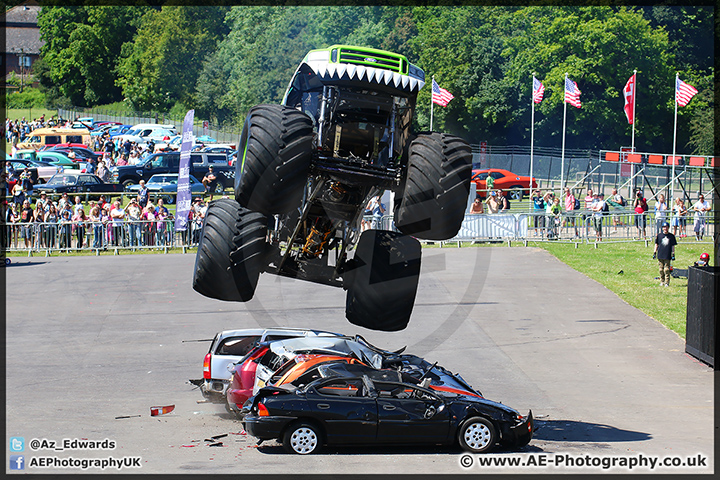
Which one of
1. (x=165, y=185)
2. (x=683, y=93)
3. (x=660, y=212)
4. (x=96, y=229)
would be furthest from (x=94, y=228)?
(x=683, y=93)

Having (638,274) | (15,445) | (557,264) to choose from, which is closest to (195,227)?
(557,264)

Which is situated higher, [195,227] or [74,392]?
Answer: [195,227]

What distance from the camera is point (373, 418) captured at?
42.8 feet

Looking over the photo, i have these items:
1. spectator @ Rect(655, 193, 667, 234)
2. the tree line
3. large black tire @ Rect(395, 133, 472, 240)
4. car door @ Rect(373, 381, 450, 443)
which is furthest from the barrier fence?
the tree line

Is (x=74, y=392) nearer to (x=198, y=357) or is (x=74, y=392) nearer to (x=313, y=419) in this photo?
(x=198, y=357)

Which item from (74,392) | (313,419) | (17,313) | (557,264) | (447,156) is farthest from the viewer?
(557,264)

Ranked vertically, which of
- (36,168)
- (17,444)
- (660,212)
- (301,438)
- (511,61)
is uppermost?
(511,61)

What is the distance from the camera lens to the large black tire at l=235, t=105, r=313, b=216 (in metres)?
9.31

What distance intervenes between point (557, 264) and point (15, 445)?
22.7m

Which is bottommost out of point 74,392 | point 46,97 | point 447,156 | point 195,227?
point 74,392

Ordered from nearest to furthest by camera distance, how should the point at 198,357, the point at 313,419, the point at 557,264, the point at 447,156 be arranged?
the point at 447,156, the point at 313,419, the point at 198,357, the point at 557,264

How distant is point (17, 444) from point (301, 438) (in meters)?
4.40

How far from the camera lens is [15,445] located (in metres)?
13.2

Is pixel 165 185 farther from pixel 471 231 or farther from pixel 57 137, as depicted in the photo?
pixel 57 137
